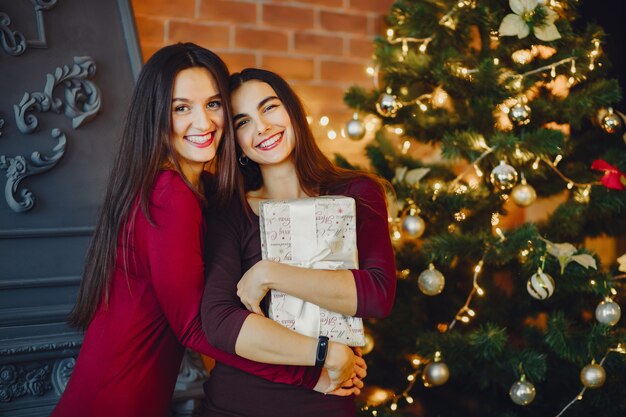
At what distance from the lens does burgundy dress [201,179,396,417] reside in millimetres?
1412

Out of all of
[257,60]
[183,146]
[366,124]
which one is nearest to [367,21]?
[257,60]

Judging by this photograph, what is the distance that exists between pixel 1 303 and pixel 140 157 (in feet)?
2.13

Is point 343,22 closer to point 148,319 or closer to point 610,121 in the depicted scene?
point 610,121

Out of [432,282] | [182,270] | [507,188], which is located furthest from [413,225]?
[182,270]

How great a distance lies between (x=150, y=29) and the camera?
7.55 ft

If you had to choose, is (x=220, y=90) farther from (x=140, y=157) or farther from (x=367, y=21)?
(x=367, y=21)

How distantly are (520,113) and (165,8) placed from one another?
1.27 metres

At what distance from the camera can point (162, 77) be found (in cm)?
154

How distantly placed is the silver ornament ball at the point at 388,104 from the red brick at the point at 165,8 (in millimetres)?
803

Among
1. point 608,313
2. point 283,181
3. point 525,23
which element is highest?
point 525,23

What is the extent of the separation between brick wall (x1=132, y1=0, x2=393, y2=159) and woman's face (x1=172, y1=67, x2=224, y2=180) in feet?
2.40

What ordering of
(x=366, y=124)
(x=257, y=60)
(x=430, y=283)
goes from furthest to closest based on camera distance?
(x=257, y=60) < (x=366, y=124) < (x=430, y=283)

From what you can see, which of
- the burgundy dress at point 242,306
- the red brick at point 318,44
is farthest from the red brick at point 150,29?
the burgundy dress at point 242,306

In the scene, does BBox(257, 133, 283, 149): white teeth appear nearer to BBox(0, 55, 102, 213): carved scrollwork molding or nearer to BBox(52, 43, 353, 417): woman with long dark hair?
BBox(52, 43, 353, 417): woman with long dark hair
